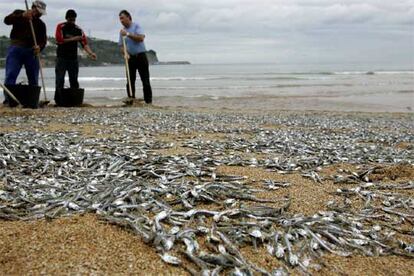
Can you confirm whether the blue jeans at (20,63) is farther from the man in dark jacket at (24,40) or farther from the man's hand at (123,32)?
the man's hand at (123,32)

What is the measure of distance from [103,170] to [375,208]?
10.1ft

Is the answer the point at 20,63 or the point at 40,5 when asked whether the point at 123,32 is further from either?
the point at 20,63

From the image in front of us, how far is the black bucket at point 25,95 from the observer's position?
12766 mm

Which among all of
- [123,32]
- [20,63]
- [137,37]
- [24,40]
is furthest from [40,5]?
[137,37]

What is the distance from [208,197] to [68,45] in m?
10.7

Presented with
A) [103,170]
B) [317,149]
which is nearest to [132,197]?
[103,170]

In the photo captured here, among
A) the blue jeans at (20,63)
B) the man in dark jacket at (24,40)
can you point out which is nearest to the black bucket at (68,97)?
the blue jeans at (20,63)

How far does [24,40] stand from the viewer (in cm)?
1259

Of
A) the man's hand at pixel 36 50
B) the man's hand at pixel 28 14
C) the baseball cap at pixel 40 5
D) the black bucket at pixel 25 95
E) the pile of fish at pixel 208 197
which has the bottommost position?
the pile of fish at pixel 208 197

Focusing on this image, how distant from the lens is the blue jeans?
493 inches

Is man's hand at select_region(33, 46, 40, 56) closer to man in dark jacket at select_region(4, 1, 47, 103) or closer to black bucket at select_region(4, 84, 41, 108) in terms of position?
man in dark jacket at select_region(4, 1, 47, 103)

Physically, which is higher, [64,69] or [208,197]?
[64,69]

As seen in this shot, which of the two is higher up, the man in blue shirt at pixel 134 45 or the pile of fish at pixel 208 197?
the man in blue shirt at pixel 134 45

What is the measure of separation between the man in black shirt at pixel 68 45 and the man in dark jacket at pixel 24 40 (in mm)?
945
